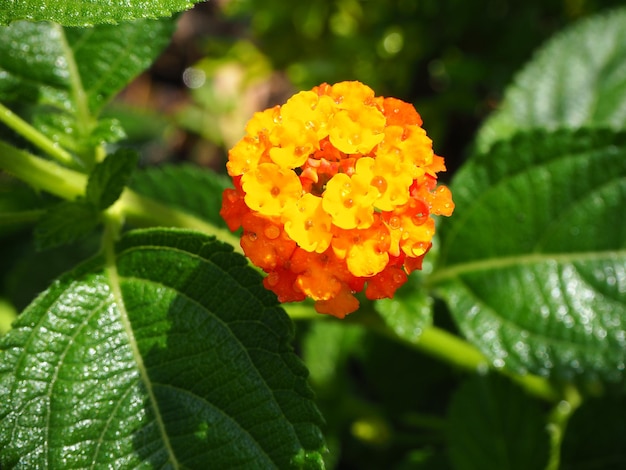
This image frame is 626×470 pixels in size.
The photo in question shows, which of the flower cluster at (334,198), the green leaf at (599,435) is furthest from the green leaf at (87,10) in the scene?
the green leaf at (599,435)

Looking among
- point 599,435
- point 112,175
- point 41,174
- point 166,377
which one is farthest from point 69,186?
point 599,435

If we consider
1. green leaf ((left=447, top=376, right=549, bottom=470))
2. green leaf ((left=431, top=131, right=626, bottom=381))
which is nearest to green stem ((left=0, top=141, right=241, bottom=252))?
green leaf ((left=431, top=131, right=626, bottom=381))

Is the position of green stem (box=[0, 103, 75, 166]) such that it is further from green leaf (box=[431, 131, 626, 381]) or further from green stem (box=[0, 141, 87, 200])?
green leaf (box=[431, 131, 626, 381])

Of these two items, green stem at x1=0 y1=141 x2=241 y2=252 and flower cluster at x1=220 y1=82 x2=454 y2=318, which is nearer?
flower cluster at x1=220 y1=82 x2=454 y2=318

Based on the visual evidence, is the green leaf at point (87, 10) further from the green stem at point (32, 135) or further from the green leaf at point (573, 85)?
the green leaf at point (573, 85)

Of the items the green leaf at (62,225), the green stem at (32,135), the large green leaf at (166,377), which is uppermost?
the green stem at (32,135)

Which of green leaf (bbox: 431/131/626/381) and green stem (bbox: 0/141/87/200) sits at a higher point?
green stem (bbox: 0/141/87/200)

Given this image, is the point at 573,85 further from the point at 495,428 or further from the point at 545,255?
the point at 495,428

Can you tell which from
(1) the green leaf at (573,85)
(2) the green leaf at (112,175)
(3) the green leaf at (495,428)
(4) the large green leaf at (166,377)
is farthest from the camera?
(1) the green leaf at (573,85)
